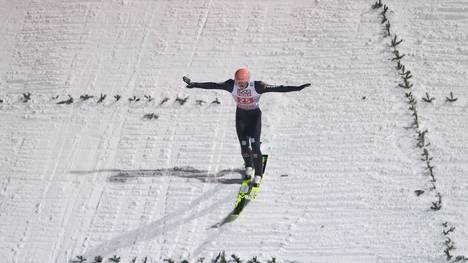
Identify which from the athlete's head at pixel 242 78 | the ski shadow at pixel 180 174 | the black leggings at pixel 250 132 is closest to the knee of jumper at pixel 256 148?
the black leggings at pixel 250 132

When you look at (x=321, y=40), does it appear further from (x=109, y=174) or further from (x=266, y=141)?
(x=109, y=174)

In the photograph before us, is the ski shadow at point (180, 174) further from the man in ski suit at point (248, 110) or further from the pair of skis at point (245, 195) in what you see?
the man in ski suit at point (248, 110)

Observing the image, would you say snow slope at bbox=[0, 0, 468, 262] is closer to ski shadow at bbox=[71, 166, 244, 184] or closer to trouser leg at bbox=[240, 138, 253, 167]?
ski shadow at bbox=[71, 166, 244, 184]

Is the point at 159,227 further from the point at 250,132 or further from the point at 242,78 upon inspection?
the point at 242,78

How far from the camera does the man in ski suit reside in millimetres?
10320

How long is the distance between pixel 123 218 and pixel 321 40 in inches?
196

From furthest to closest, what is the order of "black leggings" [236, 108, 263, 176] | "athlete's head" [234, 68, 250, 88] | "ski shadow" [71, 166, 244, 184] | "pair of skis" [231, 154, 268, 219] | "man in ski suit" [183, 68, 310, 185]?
"ski shadow" [71, 166, 244, 184] < "pair of skis" [231, 154, 268, 219] < "black leggings" [236, 108, 263, 176] < "man in ski suit" [183, 68, 310, 185] < "athlete's head" [234, 68, 250, 88]

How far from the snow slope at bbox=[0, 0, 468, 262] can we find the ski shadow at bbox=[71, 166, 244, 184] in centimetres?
3

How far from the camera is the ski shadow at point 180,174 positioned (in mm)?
11352

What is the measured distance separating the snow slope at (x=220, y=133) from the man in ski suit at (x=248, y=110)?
47 cm

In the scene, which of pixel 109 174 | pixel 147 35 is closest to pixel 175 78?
pixel 147 35

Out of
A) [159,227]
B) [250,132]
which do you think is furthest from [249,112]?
[159,227]

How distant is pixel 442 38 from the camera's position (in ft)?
42.2

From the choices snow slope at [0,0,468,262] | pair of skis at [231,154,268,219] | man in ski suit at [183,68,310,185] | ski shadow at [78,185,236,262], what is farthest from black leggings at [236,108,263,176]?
ski shadow at [78,185,236,262]
